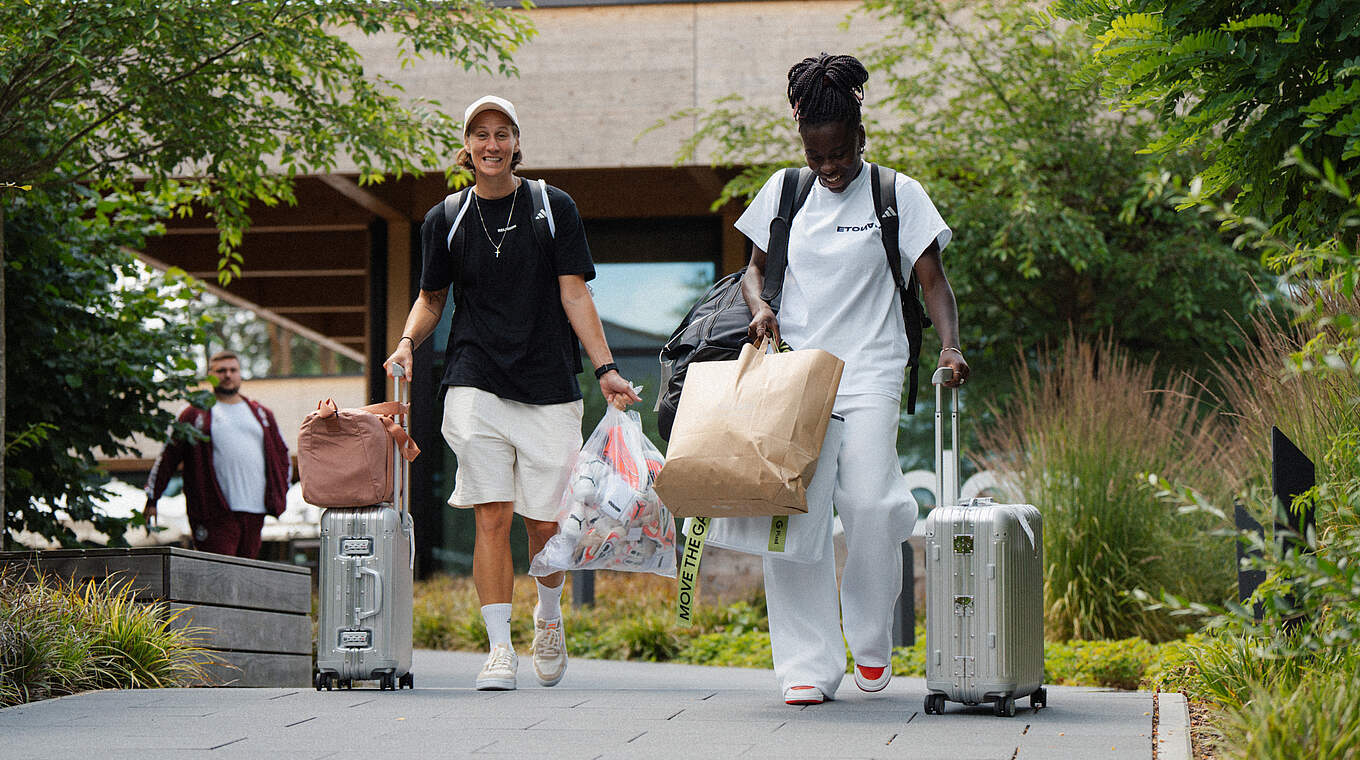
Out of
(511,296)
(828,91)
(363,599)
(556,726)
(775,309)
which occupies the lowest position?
(556,726)

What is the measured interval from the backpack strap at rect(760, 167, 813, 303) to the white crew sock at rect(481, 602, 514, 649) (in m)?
1.44

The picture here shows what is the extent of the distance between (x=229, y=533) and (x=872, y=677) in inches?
235

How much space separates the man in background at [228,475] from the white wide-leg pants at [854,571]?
5650 millimetres

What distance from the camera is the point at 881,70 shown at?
11516mm

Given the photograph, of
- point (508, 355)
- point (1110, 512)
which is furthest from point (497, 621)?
point (1110, 512)

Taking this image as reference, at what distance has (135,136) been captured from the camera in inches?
301

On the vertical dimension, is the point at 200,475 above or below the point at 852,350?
below

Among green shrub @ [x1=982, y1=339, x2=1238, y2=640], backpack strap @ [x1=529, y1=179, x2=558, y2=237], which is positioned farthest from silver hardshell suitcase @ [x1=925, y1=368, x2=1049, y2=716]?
green shrub @ [x1=982, y1=339, x2=1238, y2=640]

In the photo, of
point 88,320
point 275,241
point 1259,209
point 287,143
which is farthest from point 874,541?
point 275,241

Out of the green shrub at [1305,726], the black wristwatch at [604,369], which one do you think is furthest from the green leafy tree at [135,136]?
the green shrub at [1305,726]

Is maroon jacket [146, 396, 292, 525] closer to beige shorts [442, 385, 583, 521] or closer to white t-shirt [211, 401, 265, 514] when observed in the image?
white t-shirt [211, 401, 265, 514]

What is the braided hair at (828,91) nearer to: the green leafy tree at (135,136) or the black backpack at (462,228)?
the black backpack at (462,228)

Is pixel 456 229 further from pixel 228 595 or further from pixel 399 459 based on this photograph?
pixel 228 595

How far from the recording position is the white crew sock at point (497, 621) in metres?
4.88
